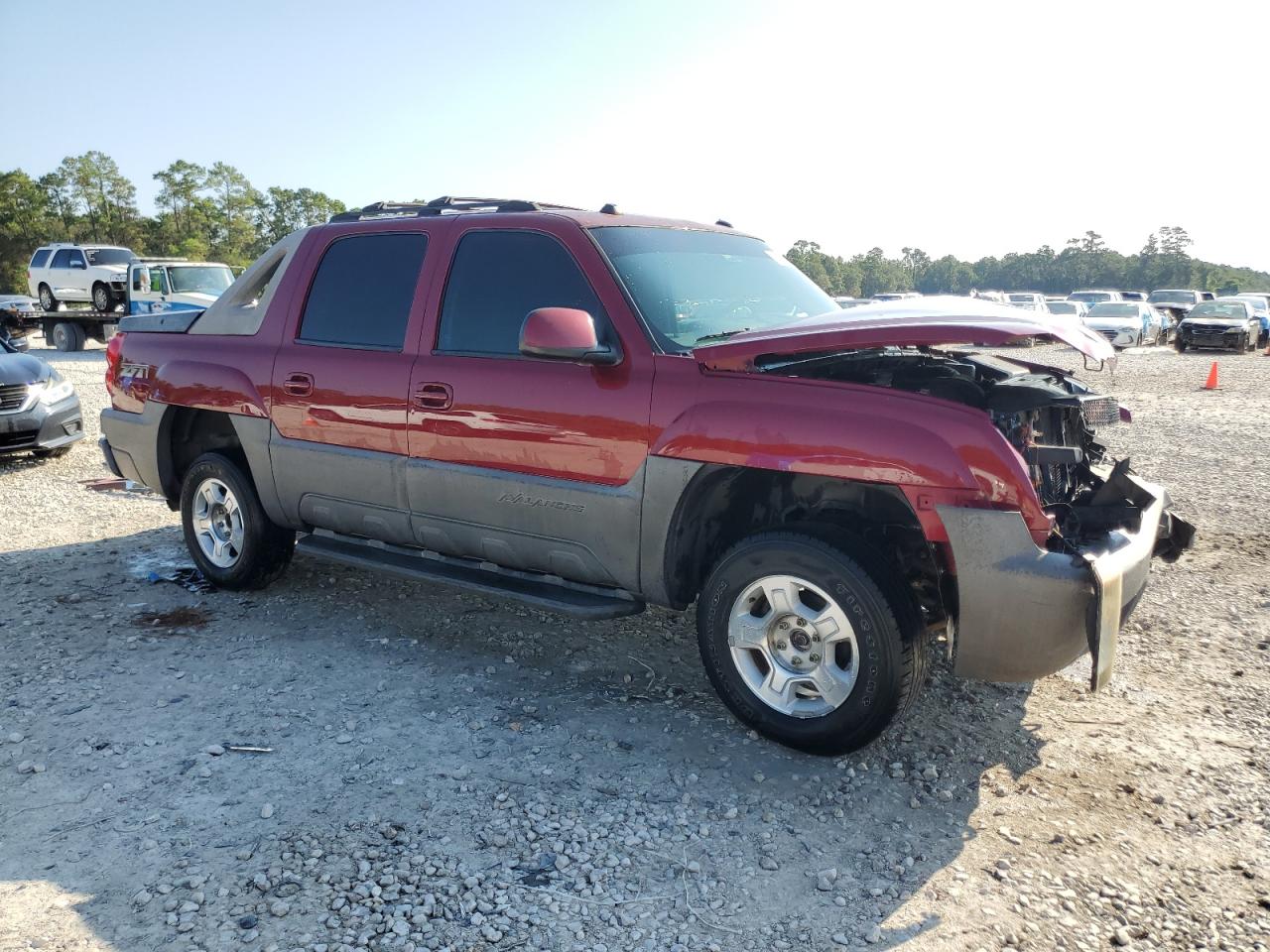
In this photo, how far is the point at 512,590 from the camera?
4.11m

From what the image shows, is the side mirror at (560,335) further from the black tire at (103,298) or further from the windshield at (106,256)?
the windshield at (106,256)

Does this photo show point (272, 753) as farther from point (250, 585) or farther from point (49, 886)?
point (250, 585)

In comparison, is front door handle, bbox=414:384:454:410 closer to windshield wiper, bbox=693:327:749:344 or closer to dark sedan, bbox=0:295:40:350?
windshield wiper, bbox=693:327:749:344

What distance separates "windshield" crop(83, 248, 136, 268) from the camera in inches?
974

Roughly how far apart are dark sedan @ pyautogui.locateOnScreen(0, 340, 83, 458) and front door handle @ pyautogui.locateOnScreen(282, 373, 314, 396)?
557 centimetres

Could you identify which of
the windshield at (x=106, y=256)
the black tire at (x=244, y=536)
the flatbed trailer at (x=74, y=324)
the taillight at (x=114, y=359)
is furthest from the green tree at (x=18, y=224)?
the black tire at (x=244, y=536)

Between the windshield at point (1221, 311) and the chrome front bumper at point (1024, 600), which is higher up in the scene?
the windshield at point (1221, 311)

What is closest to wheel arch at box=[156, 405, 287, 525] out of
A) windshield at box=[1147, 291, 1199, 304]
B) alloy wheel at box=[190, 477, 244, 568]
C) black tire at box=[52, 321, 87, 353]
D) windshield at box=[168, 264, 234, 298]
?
alloy wheel at box=[190, 477, 244, 568]

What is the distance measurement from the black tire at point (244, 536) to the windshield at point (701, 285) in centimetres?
256

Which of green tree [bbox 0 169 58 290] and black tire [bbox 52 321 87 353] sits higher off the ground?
green tree [bbox 0 169 58 290]

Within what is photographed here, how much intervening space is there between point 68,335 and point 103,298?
4.83ft

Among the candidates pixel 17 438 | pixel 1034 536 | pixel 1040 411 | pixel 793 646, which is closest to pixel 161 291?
pixel 17 438

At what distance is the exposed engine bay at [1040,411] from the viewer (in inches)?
139

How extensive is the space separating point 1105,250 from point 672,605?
11306cm
